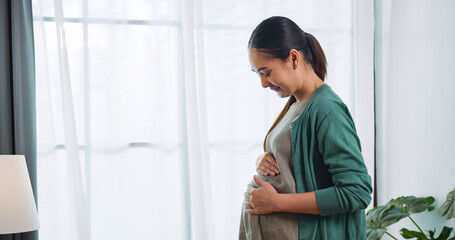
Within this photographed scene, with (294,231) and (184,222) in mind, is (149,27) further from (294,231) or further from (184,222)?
(294,231)

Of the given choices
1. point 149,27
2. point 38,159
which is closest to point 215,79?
point 149,27

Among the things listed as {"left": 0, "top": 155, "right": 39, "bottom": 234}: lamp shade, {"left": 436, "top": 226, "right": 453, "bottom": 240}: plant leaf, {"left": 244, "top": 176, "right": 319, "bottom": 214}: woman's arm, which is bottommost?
{"left": 436, "top": 226, "right": 453, "bottom": 240}: plant leaf

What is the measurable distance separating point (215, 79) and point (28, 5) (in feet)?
3.37

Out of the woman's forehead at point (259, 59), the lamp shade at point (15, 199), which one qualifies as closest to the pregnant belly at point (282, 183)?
the woman's forehead at point (259, 59)

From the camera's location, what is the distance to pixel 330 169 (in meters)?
1.11

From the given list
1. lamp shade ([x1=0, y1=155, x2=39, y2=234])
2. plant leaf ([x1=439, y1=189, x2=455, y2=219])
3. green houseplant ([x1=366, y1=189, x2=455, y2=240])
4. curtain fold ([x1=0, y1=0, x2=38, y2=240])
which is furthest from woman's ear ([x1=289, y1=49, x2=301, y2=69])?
curtain fold ([x1=0, y1=0, x2=38, y2=240])

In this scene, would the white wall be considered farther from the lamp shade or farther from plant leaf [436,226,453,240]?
the lamp shade

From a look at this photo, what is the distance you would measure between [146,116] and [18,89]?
64cm

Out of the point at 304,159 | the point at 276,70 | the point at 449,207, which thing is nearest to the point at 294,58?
the point at 276,70

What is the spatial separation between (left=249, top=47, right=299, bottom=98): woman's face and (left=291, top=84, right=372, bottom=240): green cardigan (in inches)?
2.9

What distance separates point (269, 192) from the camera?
46.2 inches

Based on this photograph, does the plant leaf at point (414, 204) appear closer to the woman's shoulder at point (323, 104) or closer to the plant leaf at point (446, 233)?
the plant leaf at point (446, 233)

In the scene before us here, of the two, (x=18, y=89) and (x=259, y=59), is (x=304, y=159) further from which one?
(x=18, y=89)

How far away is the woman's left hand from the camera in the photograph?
1157 mm
